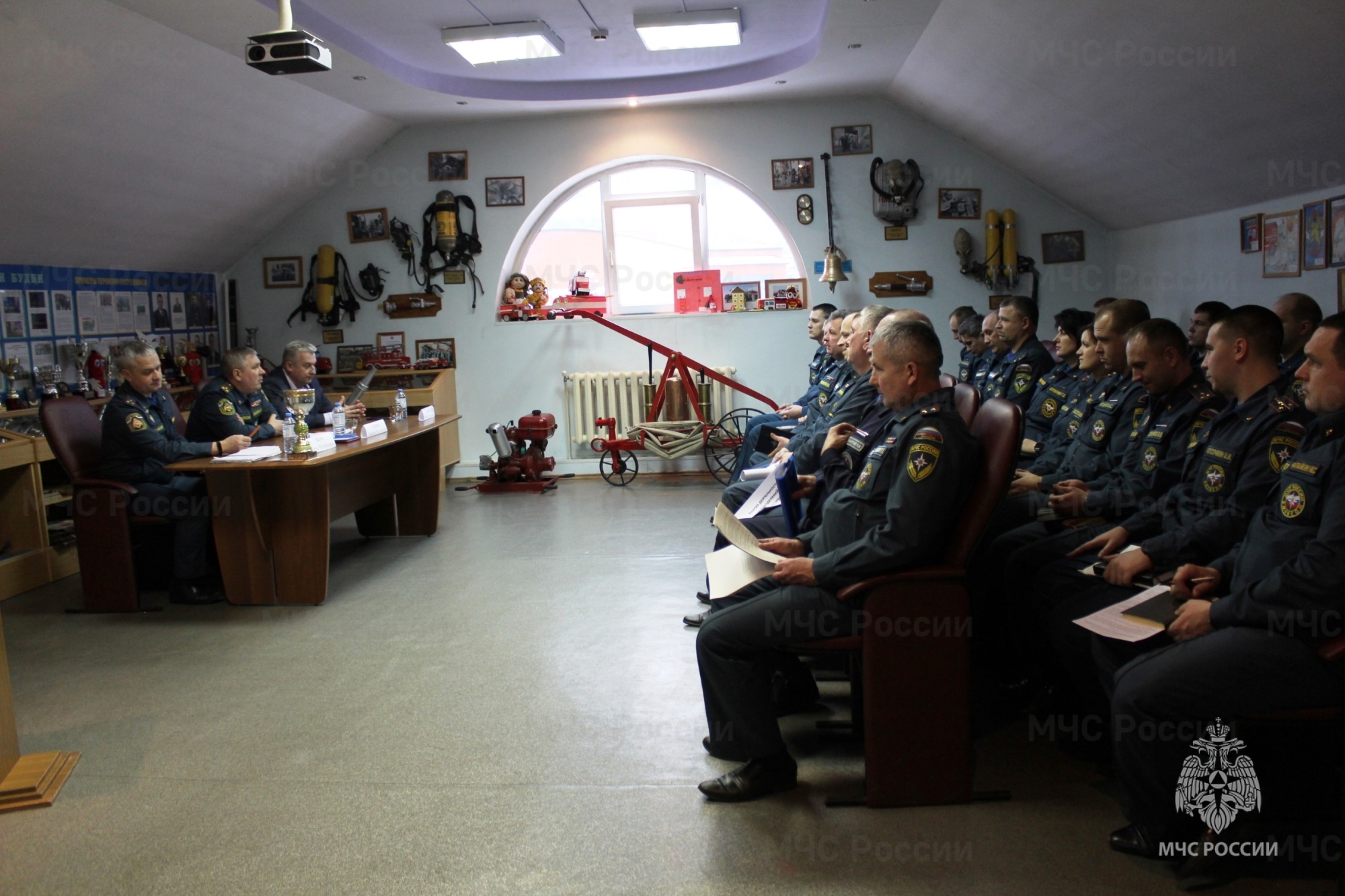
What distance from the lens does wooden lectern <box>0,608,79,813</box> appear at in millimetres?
2910

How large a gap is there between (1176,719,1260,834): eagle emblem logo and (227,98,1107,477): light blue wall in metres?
6.16

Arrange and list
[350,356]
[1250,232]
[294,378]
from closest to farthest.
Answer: [1250,232], [294,378], [350,356]

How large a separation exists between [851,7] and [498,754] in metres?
4.55

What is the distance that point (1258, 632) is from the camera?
2.17 meters

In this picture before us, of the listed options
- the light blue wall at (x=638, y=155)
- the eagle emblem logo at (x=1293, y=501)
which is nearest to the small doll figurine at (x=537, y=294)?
the light blue wall at (x=638, y=155)

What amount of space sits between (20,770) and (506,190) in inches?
252

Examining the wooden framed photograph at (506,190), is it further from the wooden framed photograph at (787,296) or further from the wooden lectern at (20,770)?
the wooden lectern at (20,770)

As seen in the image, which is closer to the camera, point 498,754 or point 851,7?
point 498,754

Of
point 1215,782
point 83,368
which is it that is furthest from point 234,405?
point 1215,782

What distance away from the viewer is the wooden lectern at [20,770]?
115 inches

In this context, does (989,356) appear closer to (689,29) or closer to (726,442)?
(726,442)

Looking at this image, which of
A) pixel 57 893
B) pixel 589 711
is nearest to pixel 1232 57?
pixel 589 711

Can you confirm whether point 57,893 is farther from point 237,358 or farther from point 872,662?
point 237,358

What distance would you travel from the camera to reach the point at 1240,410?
2.70 meters
